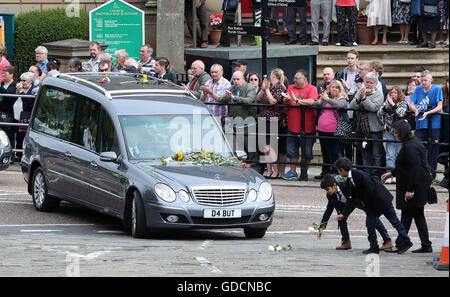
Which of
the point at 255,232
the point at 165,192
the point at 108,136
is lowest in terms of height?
the point at 255,232

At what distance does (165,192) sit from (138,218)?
52 centimetres

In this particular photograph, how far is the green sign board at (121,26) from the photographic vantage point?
24.7m

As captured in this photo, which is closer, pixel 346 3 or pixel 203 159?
pixel 203 159

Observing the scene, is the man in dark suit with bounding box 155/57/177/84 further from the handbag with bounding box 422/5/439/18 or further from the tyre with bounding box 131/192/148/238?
the handbag with bounding box 422/5/439/18

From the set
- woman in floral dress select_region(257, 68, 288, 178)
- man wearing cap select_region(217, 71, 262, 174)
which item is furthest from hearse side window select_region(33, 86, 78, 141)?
woman in floral dress select_region(257, 68, 288, 178)

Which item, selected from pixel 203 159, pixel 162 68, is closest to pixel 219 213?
pixel 203 159

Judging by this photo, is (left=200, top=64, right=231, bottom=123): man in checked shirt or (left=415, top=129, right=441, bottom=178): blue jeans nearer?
(left=415, top=129, right=441, bottom=178): blue jeans

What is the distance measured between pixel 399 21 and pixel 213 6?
577 centimetres

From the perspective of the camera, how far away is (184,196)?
546 inches

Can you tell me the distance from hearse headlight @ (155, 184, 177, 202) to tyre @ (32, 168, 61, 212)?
10.7 feet

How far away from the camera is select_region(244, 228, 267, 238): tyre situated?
1450cm

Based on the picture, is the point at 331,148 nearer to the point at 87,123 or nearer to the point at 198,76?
the point at 198,76

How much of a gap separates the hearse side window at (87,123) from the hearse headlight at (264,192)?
101 inches

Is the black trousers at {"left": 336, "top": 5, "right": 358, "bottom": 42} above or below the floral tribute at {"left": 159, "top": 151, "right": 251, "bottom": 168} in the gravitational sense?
above
